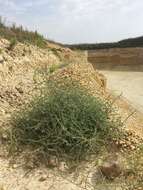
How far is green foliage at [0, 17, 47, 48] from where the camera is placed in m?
9.10

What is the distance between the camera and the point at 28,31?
1083 cm

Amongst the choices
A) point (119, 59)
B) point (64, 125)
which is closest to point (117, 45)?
point (119, 59)

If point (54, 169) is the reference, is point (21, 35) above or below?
above

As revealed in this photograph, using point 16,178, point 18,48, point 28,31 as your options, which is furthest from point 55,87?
point 28,31

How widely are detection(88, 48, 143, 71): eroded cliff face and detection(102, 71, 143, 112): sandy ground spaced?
0.94 meters

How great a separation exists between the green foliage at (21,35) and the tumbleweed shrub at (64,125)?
3553 millimetres

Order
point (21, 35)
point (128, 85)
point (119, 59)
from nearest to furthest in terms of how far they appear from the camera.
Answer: point (21, 35) → point (128, 85) → point (119, 59)

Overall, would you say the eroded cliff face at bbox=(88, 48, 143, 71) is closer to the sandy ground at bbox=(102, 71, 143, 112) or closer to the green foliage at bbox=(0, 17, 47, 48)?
the sandy ground at bbox=(102, 71, 143, 112)

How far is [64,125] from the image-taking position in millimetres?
5121

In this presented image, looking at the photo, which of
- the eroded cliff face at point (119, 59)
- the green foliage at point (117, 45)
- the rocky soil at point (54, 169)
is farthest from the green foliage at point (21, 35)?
the green foliage at point (117, 45)

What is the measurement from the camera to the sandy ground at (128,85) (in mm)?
11477

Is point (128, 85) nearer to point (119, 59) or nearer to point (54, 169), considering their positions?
point (119, 59)

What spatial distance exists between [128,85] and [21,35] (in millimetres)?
5927

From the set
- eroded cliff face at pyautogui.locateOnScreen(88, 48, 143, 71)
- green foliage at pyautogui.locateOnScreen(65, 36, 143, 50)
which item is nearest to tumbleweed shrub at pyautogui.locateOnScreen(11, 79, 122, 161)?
eroded cliff face at pyautogui.locateOnScreen(88, 48, 143, 71)
